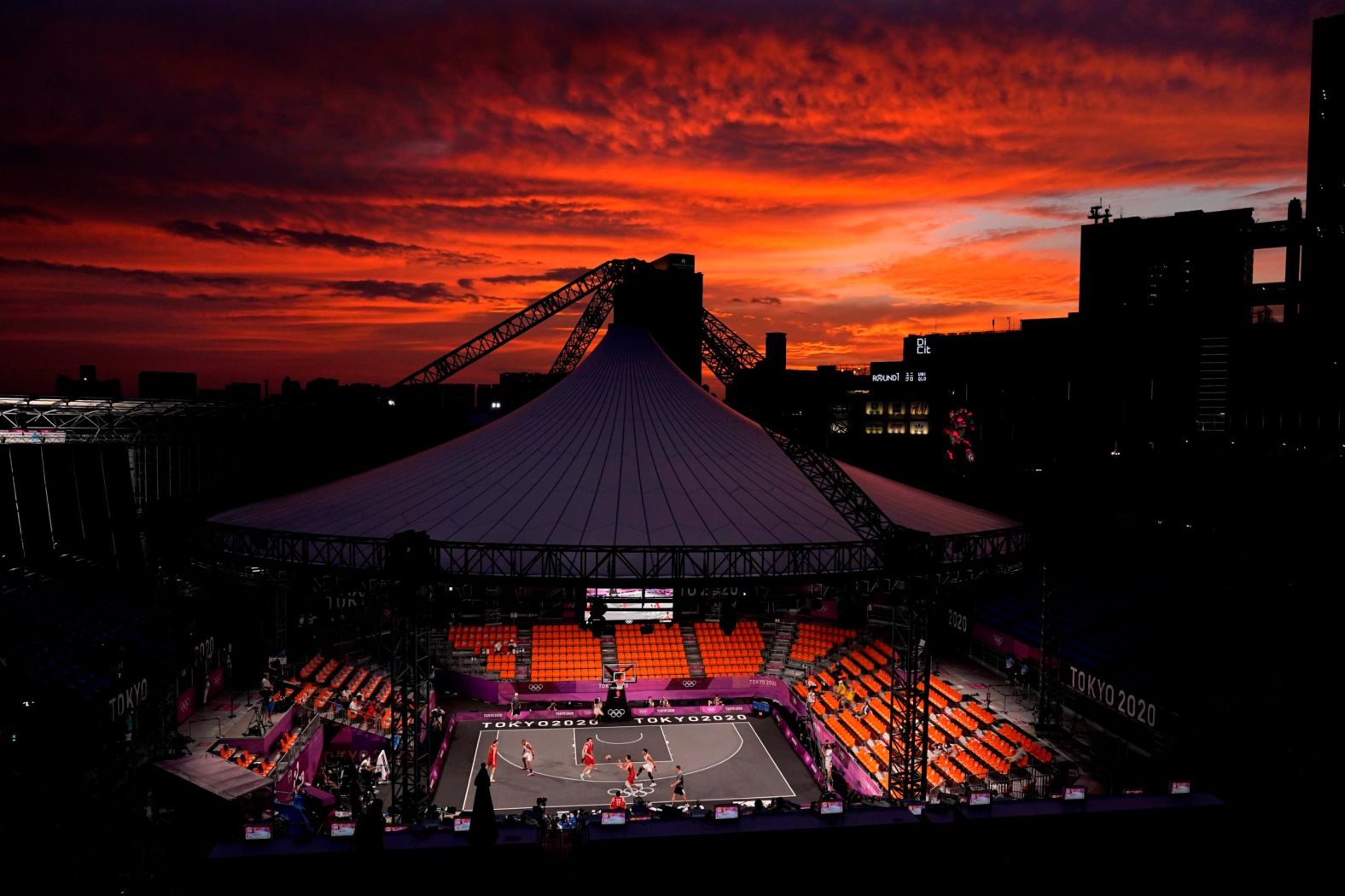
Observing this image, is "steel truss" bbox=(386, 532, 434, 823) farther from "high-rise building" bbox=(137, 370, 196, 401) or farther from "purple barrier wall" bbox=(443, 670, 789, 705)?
"high-rise building" bbox=(137, 370, 196, 401)

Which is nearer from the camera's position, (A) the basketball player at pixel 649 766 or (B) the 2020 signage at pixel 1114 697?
(B) the 2020 signage at pixel 1114 697

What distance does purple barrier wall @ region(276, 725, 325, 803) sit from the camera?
23453mm

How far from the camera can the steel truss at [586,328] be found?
125ft

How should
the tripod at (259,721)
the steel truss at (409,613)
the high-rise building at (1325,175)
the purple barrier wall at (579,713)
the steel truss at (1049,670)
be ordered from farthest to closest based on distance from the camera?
the high-rise building at (1325,175), the purple barrier wall at (579,713), the steel truss at (1049,670), the tripod at (259,721), the steel truss at (409,613)

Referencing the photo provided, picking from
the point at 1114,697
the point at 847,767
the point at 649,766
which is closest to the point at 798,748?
the point at 847,767

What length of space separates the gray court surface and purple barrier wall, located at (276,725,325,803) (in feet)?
14.1

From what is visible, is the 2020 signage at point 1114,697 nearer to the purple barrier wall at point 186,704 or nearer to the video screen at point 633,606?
the video screen at point 633,606

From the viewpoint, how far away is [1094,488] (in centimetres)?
4369

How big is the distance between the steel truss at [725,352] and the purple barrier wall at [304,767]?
793 inches

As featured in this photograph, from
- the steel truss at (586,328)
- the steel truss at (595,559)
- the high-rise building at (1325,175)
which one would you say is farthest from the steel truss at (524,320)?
the high-rise building at (1325,175)

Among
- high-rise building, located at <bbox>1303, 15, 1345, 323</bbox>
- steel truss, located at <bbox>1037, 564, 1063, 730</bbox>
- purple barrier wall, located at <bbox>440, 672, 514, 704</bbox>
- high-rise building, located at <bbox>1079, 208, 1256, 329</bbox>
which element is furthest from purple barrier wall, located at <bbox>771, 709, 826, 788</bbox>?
high-rise building, located at <bbox>1079, 208, 1256, 329</bbox>

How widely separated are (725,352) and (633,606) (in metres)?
11.6

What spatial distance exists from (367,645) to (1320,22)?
6255 cm

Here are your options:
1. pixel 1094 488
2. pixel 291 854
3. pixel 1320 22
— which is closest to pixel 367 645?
pixel 291 854
